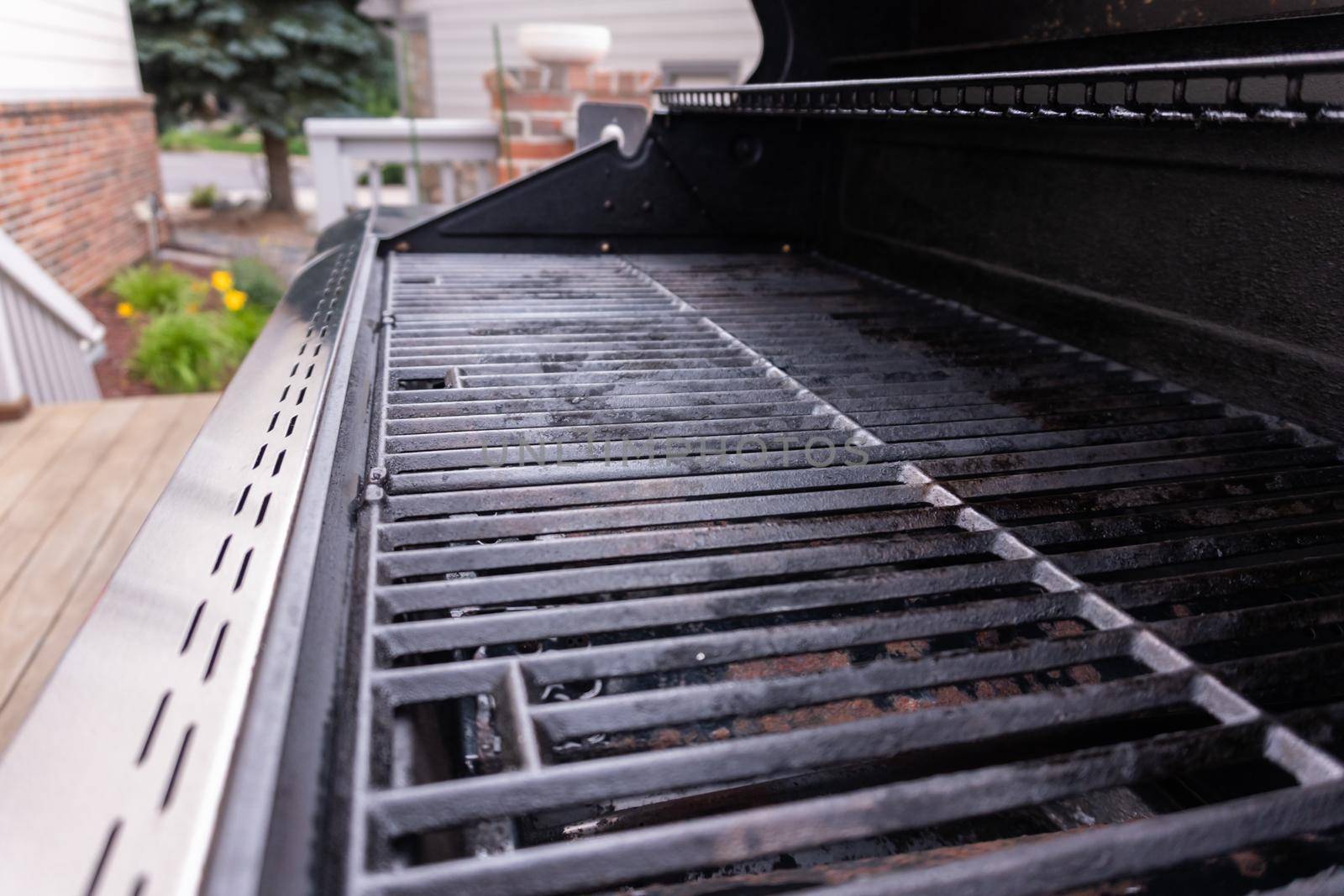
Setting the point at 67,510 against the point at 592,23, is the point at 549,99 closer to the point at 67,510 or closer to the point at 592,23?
the point at 592,23

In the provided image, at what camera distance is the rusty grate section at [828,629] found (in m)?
0.56

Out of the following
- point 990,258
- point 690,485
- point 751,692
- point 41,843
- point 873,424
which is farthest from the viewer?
point 990,258

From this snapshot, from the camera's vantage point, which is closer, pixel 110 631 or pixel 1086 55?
pixel 110 631

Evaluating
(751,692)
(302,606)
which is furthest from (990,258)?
(302,606)

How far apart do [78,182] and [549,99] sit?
3.66 m

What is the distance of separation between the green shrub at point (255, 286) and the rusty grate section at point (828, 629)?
4656 mm

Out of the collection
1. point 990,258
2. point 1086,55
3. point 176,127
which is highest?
point 176,127

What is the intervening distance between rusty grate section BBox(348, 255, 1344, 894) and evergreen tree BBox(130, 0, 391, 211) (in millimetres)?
8676

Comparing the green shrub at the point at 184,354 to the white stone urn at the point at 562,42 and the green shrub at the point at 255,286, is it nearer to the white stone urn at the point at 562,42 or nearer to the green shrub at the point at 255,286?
the green shrub at the point at 255,286

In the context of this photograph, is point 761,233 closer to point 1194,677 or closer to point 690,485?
point 690,485

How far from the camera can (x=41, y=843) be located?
507 millimetres

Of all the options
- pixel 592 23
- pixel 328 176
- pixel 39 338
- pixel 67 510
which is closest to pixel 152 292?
pixel 328 176

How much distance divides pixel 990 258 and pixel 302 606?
5.64 feet

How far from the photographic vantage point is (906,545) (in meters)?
0.90
